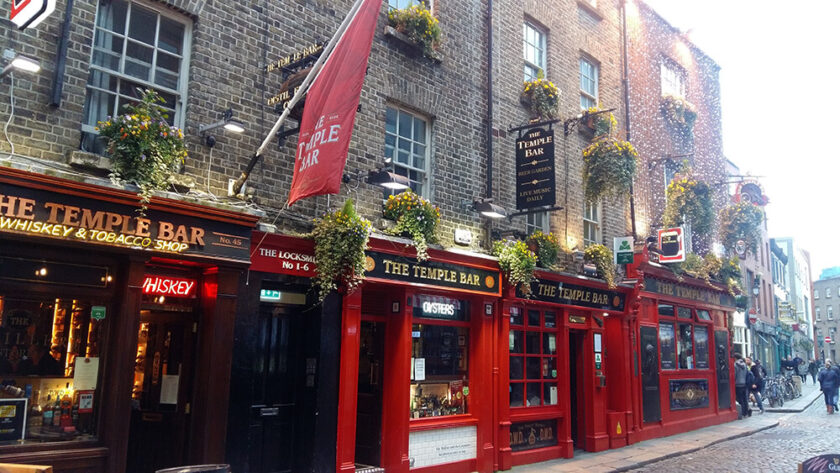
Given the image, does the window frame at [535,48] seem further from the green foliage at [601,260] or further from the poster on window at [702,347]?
the poster on window at [702,347]

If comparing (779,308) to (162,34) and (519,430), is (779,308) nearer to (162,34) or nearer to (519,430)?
(519,430)

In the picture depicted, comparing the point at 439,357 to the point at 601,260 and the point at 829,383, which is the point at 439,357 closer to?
the point at 601,260

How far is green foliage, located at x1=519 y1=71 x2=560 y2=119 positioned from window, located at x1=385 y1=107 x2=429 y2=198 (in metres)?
3.17

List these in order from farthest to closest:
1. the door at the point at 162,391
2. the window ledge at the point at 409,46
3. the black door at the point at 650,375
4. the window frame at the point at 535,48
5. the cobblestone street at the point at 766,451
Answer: the black door at the point at 650,375, the window frame at the point at 535,48, the cobblestone street at the point at 766,451, the window ledge at the point at 409,46, the door at the point at 162,391

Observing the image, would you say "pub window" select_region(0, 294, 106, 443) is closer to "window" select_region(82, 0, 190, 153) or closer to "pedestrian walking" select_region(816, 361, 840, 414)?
"window" select_region(82, 0, 190, 153)

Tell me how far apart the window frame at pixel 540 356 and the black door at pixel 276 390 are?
4684mm

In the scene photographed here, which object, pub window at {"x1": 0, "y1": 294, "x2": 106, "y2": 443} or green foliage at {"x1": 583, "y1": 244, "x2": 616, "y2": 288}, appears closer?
pub window at {"x1": 0, "y1": 294, "x2": 106, "y2": 443}

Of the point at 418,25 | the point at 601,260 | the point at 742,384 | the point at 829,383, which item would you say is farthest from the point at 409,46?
the point at 829,383

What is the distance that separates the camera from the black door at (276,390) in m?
8.43

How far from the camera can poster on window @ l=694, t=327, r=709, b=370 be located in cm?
1845

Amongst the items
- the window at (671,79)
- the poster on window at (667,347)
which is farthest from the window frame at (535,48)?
the poster on window at (667,347)

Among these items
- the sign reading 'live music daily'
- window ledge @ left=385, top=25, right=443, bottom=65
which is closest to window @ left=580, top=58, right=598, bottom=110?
window ledge @ left=385, top=25, right=443, bottom=65

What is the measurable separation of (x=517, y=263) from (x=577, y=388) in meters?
4.44

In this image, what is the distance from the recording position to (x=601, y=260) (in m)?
14.4
